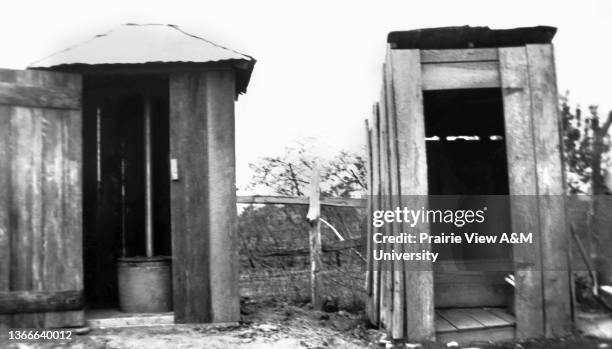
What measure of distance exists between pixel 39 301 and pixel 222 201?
6.60ft

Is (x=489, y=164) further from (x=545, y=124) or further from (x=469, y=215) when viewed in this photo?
(x=545, y=124)

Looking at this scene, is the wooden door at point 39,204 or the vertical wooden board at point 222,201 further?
the vertical wooden board at point 222,201

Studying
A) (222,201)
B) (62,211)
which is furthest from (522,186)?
(62,211)

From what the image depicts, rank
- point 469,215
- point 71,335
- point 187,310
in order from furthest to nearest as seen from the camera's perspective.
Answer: point 469,215, point 187,310, point 71,335

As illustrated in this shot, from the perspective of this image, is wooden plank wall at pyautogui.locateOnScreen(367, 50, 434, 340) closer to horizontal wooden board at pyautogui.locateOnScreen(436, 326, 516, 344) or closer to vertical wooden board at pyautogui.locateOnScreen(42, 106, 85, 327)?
horizontal wooden board at pyautogui.locateOnScreen(436, 326, 516, 344)

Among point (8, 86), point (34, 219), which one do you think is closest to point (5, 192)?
point (34, 219)

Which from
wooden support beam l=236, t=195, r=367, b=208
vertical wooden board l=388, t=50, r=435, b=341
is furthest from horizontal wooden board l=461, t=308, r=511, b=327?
wooden support beam l=236, t=195, r=367, b=208

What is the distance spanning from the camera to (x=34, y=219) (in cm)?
560

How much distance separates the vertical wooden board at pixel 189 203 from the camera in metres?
5.90

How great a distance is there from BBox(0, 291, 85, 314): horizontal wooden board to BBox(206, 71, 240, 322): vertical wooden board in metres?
1.36

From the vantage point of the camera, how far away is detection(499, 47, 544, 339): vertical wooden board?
5711mm

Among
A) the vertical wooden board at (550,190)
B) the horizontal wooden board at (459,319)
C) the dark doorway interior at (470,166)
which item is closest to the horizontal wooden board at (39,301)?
the horizontal wooden board at (459,319)

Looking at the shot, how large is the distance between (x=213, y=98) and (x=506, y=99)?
10.1 feet

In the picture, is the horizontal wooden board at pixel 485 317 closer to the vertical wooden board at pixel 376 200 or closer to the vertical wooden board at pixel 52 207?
the vertical wooden board at pixel 376 200
